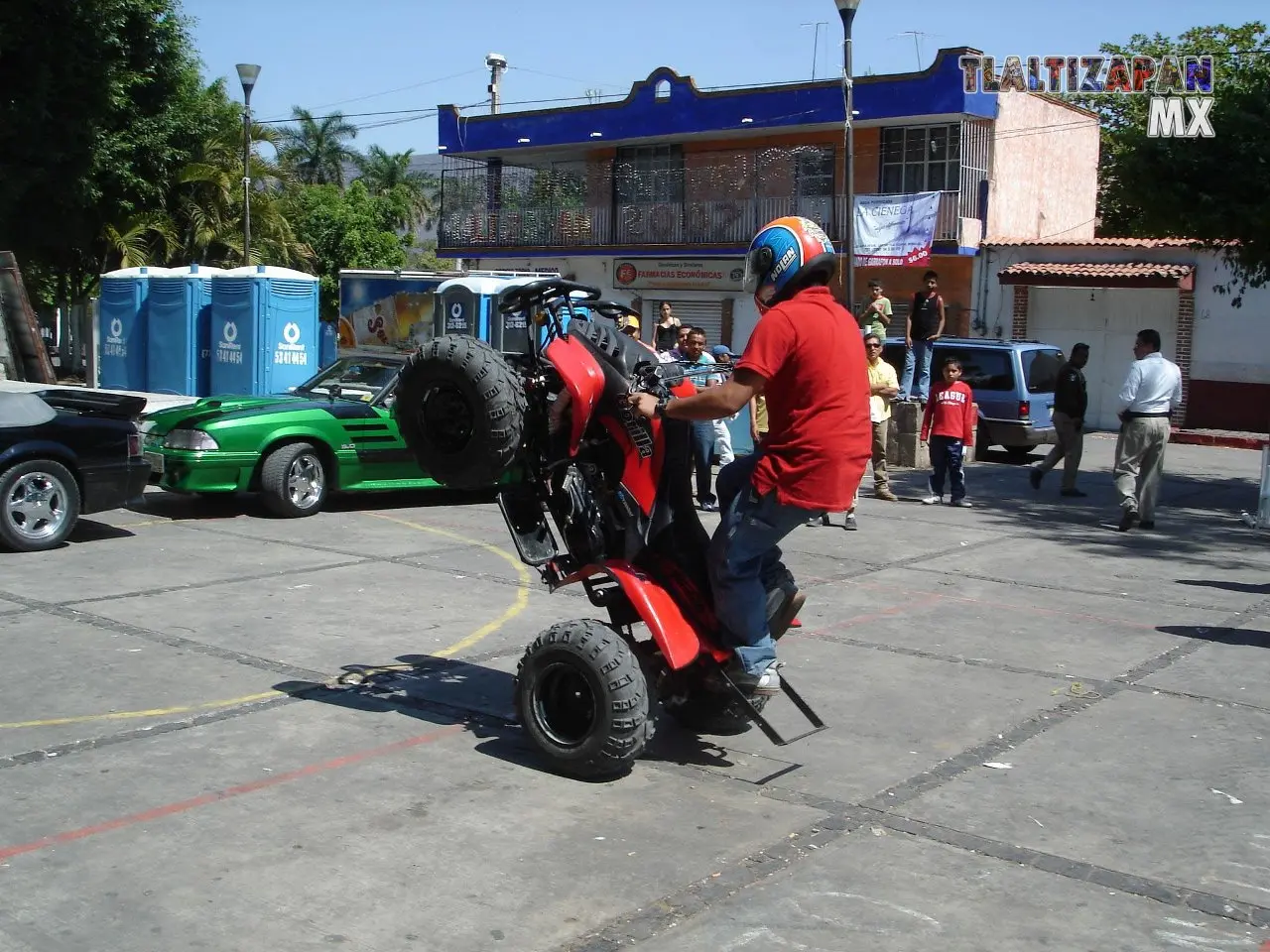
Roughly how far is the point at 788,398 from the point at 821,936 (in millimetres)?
2106

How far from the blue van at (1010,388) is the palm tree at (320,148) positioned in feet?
168

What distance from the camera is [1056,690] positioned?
283 inches

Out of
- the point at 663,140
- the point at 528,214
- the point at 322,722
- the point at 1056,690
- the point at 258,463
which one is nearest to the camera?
the point at 322,722

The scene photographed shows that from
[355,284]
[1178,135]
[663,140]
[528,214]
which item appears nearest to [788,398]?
[1178,135]

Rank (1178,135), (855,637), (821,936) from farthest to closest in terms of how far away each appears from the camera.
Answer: (1178,135) → (855,637) → (821,936)

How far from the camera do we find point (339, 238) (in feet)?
135

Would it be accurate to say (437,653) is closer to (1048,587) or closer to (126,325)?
(1048,587)

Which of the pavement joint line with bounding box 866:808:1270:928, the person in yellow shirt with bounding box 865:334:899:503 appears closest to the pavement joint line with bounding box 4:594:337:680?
the pavement joint line with bounding box 866:808:1270:928

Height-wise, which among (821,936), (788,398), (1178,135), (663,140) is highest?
(663,140)

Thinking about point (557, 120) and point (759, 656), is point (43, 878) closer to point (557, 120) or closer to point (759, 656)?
point (759, 656)

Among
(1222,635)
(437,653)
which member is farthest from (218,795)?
(1222,635)

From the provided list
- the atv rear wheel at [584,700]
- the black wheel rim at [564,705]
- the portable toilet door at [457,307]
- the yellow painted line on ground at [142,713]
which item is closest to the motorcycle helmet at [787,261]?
the atv rear wheel at [584,700]

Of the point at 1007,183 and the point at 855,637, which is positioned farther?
the point at 1007,183

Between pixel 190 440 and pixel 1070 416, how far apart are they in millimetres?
9631
